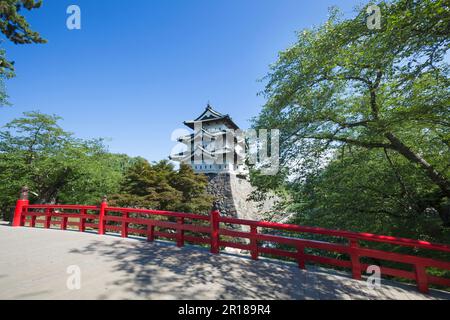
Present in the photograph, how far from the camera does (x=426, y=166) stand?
6.36 metres

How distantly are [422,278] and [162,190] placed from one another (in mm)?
14311

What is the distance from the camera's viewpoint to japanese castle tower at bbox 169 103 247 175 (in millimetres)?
27062

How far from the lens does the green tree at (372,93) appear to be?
171 inches

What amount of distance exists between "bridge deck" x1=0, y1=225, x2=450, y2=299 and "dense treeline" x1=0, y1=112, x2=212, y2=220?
8.73 m

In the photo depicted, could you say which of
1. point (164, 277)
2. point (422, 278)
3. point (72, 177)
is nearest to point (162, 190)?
point (72, 177)

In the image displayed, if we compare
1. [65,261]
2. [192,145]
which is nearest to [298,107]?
[65,261]

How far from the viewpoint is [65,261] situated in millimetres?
4359

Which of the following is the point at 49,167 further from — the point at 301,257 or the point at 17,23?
the point at 301,257

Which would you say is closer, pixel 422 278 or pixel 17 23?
pixel 422 278

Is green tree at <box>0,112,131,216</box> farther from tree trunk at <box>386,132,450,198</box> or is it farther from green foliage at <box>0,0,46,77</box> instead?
tree trunk at <box>386,132,450,198</box>

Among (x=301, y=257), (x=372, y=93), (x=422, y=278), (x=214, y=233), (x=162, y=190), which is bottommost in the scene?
(x=422, y=278)

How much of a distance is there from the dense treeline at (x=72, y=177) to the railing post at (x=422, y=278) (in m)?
12.3

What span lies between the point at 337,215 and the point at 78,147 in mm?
18391

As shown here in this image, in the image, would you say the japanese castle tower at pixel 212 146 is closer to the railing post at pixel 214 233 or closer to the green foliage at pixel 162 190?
the green foliage at pixel 162 190
